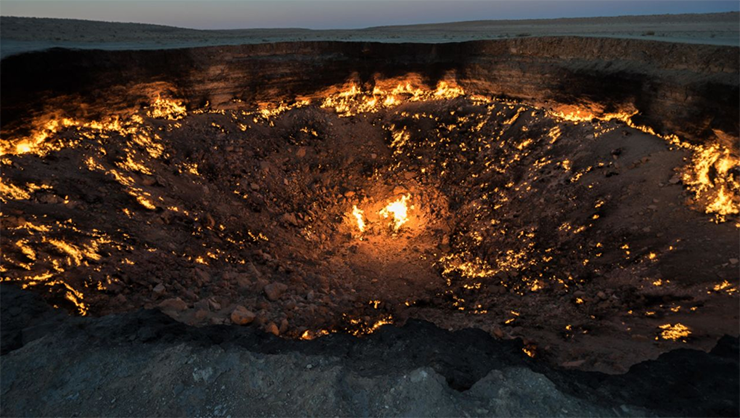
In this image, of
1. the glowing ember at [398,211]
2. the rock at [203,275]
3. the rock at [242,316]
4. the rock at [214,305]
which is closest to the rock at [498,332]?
the rock at [242,316]

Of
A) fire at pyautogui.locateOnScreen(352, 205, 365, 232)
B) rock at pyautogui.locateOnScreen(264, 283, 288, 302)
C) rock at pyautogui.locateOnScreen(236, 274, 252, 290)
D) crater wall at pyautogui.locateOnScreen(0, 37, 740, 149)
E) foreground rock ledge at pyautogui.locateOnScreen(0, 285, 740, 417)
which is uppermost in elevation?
crater wall at pyautogui.locateOnScreen(0, 37, 740, 149)

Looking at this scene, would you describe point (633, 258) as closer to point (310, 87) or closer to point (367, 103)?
point (367, 103)

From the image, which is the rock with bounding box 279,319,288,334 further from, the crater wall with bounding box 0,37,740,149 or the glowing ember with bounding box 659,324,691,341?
the crater wall with bounding box 0,37,740,149

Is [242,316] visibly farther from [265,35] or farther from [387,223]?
[265,35]

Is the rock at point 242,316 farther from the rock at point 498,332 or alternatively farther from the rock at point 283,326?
the rock at point 498,332

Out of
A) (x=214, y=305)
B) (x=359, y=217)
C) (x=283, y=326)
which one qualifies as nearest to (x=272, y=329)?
(x=283, y=326)

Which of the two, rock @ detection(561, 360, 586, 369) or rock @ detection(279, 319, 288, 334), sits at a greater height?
rock @ detection(561, 360, 586, 369)

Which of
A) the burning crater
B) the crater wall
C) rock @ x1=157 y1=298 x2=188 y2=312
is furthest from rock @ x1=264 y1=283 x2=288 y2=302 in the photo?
the crater wall
